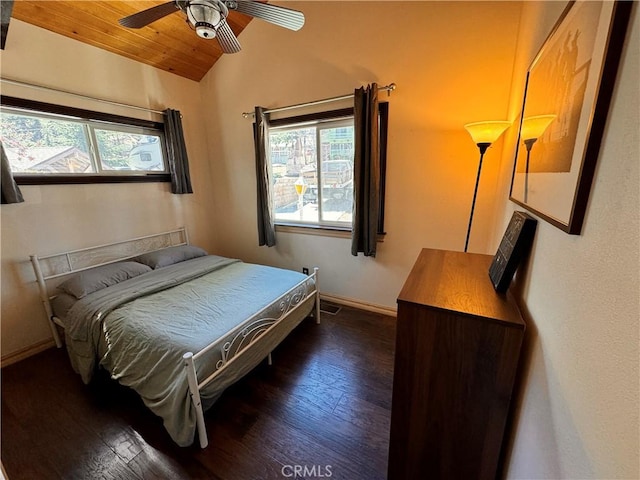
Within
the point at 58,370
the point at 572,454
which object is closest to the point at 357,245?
the point at 572,454

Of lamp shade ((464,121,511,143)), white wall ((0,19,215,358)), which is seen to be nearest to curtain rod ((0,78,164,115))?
white wall ((0,19,215,358))

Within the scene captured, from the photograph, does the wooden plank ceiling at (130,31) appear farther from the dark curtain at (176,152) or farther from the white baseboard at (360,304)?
the white baseboard at (360,304)

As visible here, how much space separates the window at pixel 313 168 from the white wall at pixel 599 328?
2.08 m

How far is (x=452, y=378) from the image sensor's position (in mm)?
996

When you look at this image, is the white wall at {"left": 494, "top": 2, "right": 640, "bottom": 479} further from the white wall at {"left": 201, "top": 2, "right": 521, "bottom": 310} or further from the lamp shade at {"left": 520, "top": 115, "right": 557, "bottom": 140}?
the white wall at {"left": 201, "top": 2, "right": 521, "bottom": 310}

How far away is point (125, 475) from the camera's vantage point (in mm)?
1346

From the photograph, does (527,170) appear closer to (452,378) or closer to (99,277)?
(452,378)

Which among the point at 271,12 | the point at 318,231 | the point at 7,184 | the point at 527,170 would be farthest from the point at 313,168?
the point at 7,184

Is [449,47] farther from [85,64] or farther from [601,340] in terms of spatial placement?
[85,64]

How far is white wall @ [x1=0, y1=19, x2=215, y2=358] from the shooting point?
215 cm

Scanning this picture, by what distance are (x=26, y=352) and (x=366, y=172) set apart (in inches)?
136

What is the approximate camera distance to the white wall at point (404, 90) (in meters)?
2.07

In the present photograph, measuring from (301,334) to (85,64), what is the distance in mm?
3304

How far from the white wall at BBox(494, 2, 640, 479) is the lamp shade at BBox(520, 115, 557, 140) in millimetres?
405
